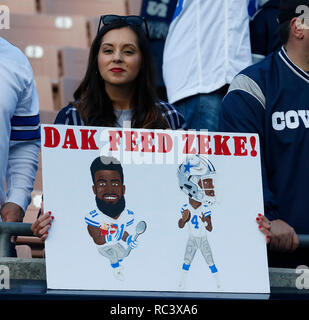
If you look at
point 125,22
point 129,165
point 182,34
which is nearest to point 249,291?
point 129,165

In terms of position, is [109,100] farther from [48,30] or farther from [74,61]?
[48,30]

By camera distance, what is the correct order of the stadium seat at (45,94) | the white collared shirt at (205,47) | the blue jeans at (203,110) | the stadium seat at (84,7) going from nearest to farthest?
the blue jeans at (203,110)
the white collared shirt at (205,47)
the stadium seat at (45,94)
the stadium seat at (84,7)

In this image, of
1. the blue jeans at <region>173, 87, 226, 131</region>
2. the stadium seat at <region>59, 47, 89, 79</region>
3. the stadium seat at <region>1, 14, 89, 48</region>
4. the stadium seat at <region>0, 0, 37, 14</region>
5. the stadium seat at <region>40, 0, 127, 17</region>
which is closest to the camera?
the blue jeans at <region>173, 87, 226, 131</region>

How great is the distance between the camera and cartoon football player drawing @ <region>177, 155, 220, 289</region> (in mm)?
2553

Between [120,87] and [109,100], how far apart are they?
7 centimetres

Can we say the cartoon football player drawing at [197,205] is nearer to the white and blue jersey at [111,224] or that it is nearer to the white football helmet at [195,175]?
the white football helmet at [195,175]

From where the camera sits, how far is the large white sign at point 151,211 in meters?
2.48

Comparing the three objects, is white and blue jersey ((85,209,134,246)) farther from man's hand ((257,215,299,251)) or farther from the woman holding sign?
the woman holding sign

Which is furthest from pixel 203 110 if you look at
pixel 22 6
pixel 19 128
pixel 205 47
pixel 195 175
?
pixel 22 6

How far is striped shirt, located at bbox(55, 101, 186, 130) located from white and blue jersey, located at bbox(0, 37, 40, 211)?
0.43 ft

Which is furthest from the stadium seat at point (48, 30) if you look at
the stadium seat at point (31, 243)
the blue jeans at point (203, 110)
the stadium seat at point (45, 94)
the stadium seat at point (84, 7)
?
the blue jeans at point (203, 110)

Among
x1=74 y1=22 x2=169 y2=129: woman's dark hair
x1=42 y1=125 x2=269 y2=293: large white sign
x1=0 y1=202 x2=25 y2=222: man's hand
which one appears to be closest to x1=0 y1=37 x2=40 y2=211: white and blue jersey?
x1=0 y1=202 x2=25 y2=222: man's hand

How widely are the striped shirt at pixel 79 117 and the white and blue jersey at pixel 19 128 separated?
0.13 metres
